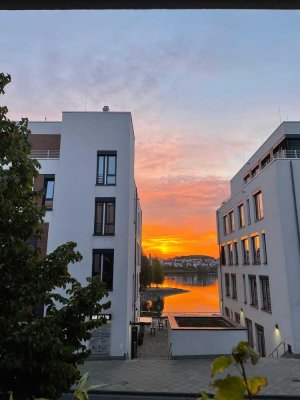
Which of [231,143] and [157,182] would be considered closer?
[231,143]

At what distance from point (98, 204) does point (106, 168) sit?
2.25 meters

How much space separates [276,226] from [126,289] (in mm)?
9518

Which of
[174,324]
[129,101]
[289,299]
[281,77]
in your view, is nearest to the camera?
[281,77]

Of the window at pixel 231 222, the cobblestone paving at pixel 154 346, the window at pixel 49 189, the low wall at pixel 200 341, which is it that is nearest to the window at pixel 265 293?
the low wall at pixel 200 341

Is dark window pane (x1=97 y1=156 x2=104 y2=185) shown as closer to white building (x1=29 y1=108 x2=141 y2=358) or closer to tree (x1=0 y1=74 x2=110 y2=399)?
white building (x1=29 y1=108 x2=141 y2=358)

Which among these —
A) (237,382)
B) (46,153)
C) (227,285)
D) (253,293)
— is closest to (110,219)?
(46,153)

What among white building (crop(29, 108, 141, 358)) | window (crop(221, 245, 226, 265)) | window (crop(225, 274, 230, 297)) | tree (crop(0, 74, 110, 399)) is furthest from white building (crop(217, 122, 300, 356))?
tree (crop(0, 74, 110, 399))

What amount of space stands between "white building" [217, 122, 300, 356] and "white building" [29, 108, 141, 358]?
870 cm

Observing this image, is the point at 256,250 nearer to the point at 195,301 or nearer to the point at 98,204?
the point at 98,204

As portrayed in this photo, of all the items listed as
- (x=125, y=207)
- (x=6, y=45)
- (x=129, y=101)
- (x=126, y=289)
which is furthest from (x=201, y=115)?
(x=6, y=45)

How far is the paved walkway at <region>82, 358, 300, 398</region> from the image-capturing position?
37.4ft

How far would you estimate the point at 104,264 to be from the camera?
17078 millimetres

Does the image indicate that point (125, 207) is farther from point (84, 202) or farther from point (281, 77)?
point (281, 77)

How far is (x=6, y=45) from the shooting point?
11.2 ft
